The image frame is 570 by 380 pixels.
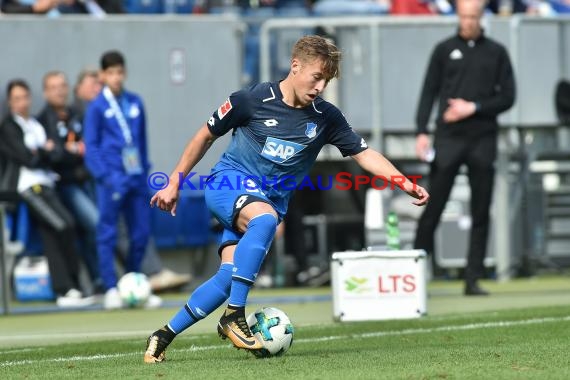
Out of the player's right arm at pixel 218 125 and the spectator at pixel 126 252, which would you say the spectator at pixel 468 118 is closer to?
the spectator at pixel 126 252

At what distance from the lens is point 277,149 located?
7598 millimetres

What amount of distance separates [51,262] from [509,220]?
5334mm

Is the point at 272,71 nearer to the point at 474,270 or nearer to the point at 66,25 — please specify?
the point at 66,25

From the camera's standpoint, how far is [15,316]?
39.5 feet

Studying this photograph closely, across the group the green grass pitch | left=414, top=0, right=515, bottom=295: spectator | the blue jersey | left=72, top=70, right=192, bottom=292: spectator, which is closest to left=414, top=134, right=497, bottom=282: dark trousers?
left=414, top=0, right=515, bottom=295: spectator

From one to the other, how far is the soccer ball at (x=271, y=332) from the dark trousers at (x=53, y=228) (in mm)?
6160

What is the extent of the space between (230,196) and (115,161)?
18.3ft

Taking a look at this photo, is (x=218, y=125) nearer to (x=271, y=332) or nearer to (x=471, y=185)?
(x=271, y=332)

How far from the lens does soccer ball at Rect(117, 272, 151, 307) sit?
1238 centimetres

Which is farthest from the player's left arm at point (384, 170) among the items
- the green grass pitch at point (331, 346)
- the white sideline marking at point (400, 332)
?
the white sideline marking at point (400, 332)

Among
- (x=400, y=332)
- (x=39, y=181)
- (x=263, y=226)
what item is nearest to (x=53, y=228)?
(x=39, y=181)

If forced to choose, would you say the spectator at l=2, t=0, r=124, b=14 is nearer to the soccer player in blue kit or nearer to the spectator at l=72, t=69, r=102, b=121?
the spectator at l=72, t=69, r=102, b=121

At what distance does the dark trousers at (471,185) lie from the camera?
12.3 m

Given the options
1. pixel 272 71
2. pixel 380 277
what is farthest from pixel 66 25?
pixel 380 277
